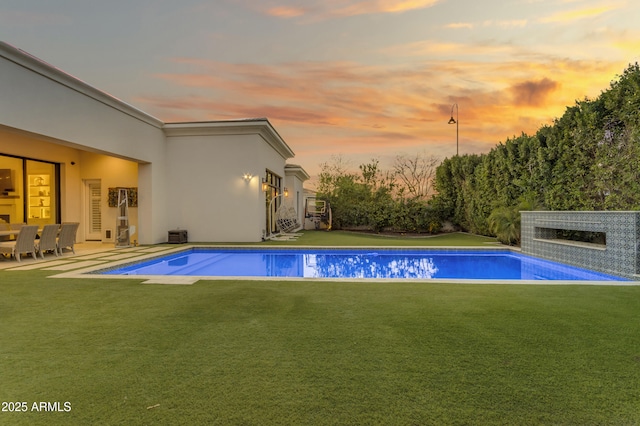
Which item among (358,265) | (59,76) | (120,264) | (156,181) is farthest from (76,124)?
(358,265)

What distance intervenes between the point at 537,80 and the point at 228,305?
1279 centimetres

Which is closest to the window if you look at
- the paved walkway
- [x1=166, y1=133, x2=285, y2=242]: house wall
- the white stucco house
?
the white stucco house

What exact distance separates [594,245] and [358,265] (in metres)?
5.17

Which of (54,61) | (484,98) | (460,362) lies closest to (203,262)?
(460,362)

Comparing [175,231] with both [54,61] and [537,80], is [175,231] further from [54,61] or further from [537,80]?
[537,80]

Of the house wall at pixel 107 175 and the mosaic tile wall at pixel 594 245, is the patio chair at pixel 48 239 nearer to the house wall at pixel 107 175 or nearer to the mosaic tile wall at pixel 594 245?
the house wall at pixel 107 175

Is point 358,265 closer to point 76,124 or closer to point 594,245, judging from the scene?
point 594,245

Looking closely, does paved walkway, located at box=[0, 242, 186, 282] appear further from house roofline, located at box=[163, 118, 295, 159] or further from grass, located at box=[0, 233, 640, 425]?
house roofline, located at box=[163, 118, 295, 159]

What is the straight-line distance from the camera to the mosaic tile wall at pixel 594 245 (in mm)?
6039

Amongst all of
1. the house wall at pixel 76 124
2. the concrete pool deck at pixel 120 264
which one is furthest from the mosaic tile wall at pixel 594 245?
the house wall at pixel 76 124

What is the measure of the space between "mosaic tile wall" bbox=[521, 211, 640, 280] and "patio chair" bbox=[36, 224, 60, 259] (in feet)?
39.3

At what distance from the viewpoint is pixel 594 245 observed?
7.23 m

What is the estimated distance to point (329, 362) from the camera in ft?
8.69

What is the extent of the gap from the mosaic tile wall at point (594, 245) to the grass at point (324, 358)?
1.89m
